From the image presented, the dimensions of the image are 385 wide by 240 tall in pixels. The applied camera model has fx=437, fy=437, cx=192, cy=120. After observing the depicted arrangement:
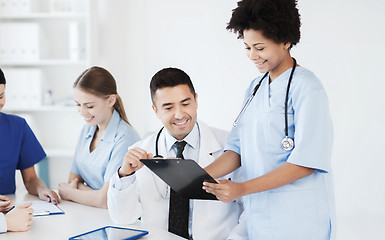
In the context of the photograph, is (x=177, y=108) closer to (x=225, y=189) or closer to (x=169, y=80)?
(x=169, y=80)

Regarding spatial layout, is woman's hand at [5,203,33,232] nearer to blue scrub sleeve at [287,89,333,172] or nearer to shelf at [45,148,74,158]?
blue scrub sleeve at [287,89,333,172]

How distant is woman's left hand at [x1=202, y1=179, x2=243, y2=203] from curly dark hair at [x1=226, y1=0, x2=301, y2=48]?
477mm

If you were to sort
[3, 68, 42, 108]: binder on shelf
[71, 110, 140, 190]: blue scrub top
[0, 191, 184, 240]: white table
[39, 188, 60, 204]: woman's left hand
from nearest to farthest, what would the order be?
1. [0, 191, 184, 240]: white table
2. [39, 188, 60, 204]: woman's left hand
3. [71, 110, 140, 190]: blue scrub top
4. [3, 68, 42, 108]: binder on shelf

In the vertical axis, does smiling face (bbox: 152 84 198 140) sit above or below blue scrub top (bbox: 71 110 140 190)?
above

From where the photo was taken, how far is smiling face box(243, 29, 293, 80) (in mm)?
1392

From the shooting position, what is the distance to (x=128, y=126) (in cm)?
213

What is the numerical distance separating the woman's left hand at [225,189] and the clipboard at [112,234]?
27 cm

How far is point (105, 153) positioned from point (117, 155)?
0.09 meters

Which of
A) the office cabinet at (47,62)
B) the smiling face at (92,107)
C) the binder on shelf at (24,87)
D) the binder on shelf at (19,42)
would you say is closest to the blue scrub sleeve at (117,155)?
the smiling face at (92,107)

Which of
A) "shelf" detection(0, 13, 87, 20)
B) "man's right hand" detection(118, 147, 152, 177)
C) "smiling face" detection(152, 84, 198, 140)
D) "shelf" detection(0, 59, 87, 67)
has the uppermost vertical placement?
"shelf" detection(0, 13, 87, 20)

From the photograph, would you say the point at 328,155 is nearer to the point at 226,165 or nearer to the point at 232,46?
the point at 226,165

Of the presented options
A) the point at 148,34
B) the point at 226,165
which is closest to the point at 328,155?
→ the point at 226,165

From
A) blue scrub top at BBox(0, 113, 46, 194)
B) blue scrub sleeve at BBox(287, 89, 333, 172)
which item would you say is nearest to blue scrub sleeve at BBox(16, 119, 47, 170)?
blue scrub top at BBox(0, 113, 46, 194)

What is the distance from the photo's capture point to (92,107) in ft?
6.82
